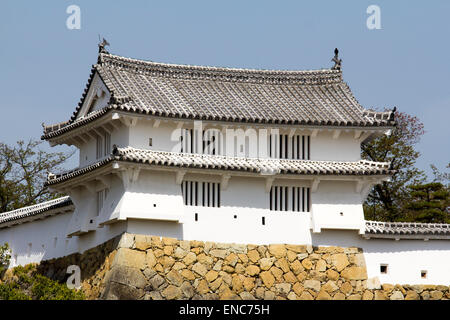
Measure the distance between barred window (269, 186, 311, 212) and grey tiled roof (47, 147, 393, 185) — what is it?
988mm

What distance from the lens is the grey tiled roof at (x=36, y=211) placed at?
5056 cm

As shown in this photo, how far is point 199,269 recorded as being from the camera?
44969 millimetres

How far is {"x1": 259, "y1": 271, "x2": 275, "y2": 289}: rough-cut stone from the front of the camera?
45.7m

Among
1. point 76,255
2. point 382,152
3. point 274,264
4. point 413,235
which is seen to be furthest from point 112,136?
point 382,152

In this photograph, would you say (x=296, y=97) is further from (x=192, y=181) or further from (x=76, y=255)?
(x=76, y=255)

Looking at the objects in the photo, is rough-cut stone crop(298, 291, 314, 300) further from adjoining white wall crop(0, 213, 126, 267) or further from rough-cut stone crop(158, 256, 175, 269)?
adjoining white wall crop(0, 213, 126, 267)

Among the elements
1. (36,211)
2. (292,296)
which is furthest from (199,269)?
(36,211)

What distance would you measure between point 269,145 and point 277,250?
14.1 ft

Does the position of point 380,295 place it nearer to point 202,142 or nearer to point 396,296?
point 396,296

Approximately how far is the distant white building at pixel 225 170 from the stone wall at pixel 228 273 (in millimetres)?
467

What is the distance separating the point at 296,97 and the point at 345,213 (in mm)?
5688

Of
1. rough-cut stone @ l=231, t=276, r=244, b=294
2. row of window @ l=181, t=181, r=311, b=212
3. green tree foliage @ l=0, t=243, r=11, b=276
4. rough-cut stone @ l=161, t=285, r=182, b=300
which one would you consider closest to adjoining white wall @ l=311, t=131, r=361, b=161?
row of window @ l=181, t=181, r=311, b=212

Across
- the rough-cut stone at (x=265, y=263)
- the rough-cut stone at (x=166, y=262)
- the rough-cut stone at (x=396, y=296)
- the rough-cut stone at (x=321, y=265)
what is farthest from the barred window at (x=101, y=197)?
the rough-cut stone at (x=396, y=296)

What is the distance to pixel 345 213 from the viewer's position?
4716cm
